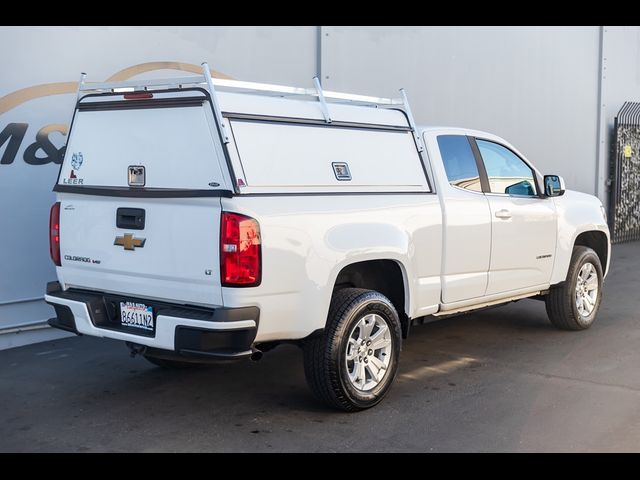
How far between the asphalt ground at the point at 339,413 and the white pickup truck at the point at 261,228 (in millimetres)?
380

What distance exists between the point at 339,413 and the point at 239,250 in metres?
1.46

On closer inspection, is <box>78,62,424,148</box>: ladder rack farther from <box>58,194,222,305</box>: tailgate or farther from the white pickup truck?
<box>58,194,222,305</box>: tailgate

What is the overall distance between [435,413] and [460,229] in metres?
1.55

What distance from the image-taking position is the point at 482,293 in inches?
261

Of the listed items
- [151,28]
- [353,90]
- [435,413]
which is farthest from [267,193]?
[353,90]

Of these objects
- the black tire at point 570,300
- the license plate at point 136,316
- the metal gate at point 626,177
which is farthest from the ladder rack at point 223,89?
the metal gate at point 626,177

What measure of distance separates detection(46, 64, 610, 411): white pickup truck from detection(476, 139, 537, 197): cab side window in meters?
0.45

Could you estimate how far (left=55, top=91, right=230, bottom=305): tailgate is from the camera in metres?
4.82

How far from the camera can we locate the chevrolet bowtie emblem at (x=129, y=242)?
5082 mm

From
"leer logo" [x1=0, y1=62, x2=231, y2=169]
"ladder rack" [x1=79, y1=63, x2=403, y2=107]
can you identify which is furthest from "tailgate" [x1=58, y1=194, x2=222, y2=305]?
"leer logo" [x1=0, y1=62, x2=231, y2=169]

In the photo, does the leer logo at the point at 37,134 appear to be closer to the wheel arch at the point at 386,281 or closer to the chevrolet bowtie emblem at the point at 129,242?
the chevrolet bowtie emblem at the point at 129,242

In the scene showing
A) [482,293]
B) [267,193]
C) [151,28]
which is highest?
[151,28]

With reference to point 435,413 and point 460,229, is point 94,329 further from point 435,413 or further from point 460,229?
point 460,229
